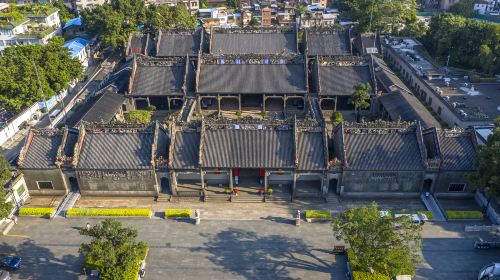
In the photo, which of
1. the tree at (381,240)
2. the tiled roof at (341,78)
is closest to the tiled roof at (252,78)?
the tiled roof at (341,78)

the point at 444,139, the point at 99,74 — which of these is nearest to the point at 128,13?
the point at 99,74

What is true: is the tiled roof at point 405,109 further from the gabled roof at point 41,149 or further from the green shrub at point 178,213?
the gabled roof at point 41,149

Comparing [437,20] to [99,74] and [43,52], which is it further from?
[43,52]

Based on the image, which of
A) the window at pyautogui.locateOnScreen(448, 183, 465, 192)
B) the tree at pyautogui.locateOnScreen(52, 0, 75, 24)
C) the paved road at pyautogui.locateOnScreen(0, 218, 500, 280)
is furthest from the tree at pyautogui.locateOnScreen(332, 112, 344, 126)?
the tree at pyautogui.locateOnScreen(52, 0, 75, 24)

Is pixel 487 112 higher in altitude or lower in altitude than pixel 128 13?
lower

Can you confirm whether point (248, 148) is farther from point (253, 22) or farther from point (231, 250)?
point (253, 22)

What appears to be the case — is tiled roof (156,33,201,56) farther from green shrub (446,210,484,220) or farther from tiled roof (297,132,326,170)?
green shrub (446,210,484,220)

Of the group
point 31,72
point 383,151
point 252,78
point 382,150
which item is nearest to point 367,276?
point 383,151

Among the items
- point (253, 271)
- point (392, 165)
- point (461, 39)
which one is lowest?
point (253, 271)

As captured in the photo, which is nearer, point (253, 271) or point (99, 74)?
point (253, 271)
